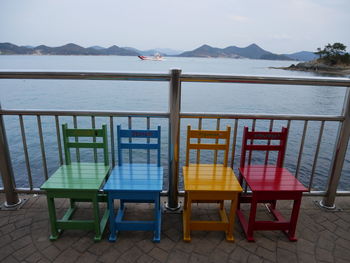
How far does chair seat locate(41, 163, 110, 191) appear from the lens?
2131mm

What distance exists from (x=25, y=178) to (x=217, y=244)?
6.81 meters

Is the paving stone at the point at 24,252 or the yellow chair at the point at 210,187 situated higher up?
the yellow chair at the point at 210,187

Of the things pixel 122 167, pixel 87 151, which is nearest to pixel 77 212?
pixel 122 167

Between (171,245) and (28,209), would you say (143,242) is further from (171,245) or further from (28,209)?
(28,209)

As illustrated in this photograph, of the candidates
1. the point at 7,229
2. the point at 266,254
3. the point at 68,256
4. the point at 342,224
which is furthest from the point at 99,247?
the point at 342,224

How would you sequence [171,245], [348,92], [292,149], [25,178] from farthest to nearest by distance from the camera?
[292,149] < [25,178] < [348,92] < [171,245]

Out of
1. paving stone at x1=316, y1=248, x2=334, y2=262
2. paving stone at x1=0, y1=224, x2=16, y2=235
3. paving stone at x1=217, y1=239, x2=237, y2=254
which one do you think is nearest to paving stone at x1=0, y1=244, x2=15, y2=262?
paving stone at x1=0, y1=224, x2=16, y2=235

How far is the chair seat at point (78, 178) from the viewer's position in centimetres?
213

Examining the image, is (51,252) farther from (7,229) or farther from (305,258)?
(305,258)

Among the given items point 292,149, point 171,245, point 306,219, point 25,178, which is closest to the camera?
point 171,245

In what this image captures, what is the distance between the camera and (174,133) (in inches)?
100

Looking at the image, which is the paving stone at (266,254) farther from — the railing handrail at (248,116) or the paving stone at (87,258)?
the paving stone at (87,258)

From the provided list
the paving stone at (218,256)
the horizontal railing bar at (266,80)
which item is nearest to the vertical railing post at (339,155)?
the horizontal railing bar at (266,80)

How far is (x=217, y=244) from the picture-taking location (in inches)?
90.3
